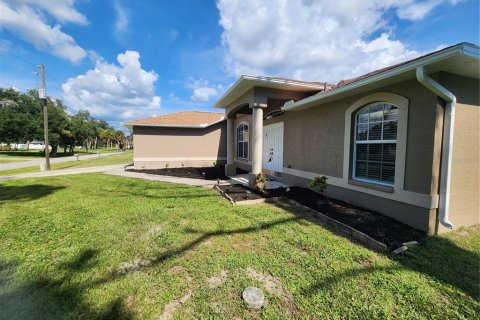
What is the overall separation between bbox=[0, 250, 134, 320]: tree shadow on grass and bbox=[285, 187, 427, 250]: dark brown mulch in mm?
4224

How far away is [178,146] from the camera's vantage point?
13.9 meters

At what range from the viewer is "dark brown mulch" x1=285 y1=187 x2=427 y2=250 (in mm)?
3971

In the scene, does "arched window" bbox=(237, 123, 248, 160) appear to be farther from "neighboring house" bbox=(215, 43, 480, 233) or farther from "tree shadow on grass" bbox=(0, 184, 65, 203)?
"tree shadow on grass" bbox=(0, 184, 65, 203)

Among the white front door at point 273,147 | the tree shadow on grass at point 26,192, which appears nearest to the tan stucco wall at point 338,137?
the white front door at point 273,147

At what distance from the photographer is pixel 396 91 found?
468 cm

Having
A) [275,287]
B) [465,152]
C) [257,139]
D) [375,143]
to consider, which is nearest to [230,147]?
[257,139]

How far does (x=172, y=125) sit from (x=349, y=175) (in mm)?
10718

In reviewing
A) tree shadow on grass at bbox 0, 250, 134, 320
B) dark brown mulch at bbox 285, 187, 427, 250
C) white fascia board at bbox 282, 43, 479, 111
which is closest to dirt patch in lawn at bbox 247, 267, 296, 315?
tree shadow on grass at bbox 0, 250, 134, 320

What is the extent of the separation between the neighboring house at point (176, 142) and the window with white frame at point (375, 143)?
32.6 feet

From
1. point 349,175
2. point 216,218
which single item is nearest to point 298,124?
point 349,175

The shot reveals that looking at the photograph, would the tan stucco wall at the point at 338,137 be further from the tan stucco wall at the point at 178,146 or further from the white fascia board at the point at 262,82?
the tan stucco wall at the point at 178,146

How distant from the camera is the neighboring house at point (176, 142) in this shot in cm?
1317

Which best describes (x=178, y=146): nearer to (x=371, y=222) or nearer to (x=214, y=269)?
(x=214, y=269)

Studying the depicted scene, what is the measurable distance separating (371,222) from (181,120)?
1263 centimetres
